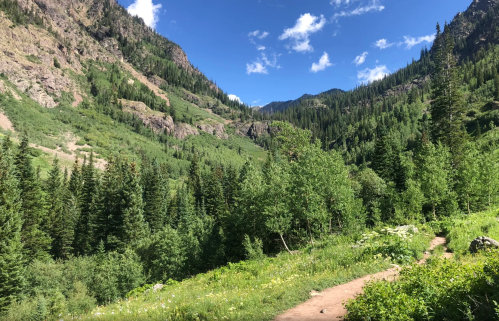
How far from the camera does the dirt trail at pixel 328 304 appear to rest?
25.0 feet

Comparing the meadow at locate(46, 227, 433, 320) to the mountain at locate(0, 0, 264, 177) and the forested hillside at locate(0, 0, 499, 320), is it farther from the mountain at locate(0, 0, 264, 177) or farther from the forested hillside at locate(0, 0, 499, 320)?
the mountain at locate(0, 0, 264, 177)

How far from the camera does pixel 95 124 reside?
13338 cm

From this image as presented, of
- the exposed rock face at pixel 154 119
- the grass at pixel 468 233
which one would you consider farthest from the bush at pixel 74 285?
the exposed rock face at pixel 154 119

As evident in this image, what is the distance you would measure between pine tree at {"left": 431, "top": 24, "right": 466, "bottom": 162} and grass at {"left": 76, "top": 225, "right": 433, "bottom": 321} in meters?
31.3

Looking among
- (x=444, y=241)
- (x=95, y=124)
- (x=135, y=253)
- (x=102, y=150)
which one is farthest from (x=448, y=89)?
(x=95, y=124)

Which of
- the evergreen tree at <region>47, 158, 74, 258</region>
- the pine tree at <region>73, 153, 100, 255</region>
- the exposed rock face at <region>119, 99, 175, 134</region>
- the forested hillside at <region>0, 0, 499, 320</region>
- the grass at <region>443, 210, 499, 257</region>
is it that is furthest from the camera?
the exposed rock face at <region>119, 99, 175, 134</region>

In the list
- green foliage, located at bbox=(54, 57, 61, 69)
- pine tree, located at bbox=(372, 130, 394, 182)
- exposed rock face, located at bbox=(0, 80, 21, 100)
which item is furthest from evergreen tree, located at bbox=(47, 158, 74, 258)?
green foliage, located at bbox=(54, 57, 61, 69)

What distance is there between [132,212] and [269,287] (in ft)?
136

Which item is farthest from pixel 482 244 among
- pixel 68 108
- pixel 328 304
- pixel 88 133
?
pixel 68 108

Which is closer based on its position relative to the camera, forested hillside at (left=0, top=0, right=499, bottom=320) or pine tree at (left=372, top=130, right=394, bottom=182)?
forested hillside at (left=0, top=0, right=499, bottom=320)

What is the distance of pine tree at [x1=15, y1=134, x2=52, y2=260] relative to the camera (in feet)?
124

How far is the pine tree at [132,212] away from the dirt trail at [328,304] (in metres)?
42.8

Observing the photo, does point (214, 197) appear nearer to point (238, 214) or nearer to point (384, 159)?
point (238, 214)

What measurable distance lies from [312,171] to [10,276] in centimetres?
3357
